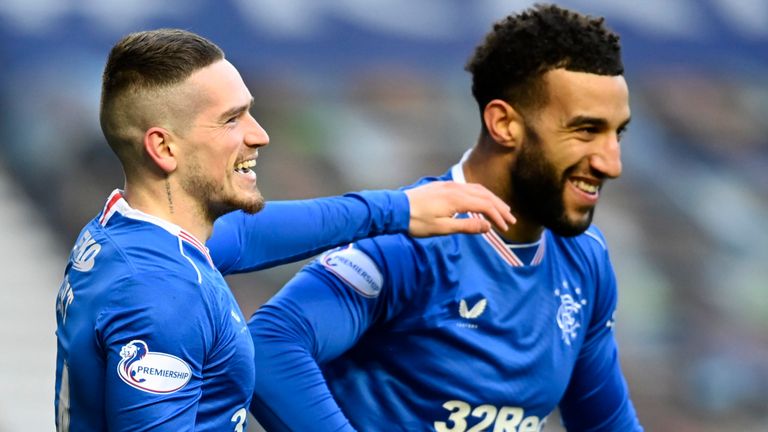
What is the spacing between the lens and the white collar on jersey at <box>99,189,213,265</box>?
2.38 meters

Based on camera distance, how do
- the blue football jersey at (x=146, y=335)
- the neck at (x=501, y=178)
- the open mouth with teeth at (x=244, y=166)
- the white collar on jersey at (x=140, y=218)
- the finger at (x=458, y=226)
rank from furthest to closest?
the neck at (x=501, y=178) → the finger at (x=458, y=226) → the open mouth with teeth at (x=244, y=166) → the white collar on jersey at (x=140, y=218) → the blue football jersey at (x=146, y=335)

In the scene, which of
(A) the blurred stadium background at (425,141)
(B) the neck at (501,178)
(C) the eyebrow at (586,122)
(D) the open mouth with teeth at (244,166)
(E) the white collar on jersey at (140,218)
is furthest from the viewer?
(A) the blurred stadium background at (425,141)

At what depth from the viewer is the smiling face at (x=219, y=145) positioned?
242cm

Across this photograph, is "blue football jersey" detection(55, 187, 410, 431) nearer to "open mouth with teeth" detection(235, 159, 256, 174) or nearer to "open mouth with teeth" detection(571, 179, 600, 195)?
"open mouth with teeth" detection(235, 159, 256, 174)

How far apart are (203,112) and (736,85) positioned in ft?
26.9

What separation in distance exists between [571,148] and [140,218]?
123 cm

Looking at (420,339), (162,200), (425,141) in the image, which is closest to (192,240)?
(162,200)

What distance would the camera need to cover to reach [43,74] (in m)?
8.95

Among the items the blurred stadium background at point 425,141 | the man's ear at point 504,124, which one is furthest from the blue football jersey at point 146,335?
the blurred stadium background at point 425,141

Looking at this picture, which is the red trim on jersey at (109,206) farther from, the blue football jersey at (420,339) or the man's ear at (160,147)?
the blue football jersey at (420,339)

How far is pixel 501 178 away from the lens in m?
3.27

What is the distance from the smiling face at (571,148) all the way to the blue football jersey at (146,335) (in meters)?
1.06

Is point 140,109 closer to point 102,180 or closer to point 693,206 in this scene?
point 102,180

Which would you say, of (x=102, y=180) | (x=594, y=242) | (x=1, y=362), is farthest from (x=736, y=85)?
(x=594, y=242)
